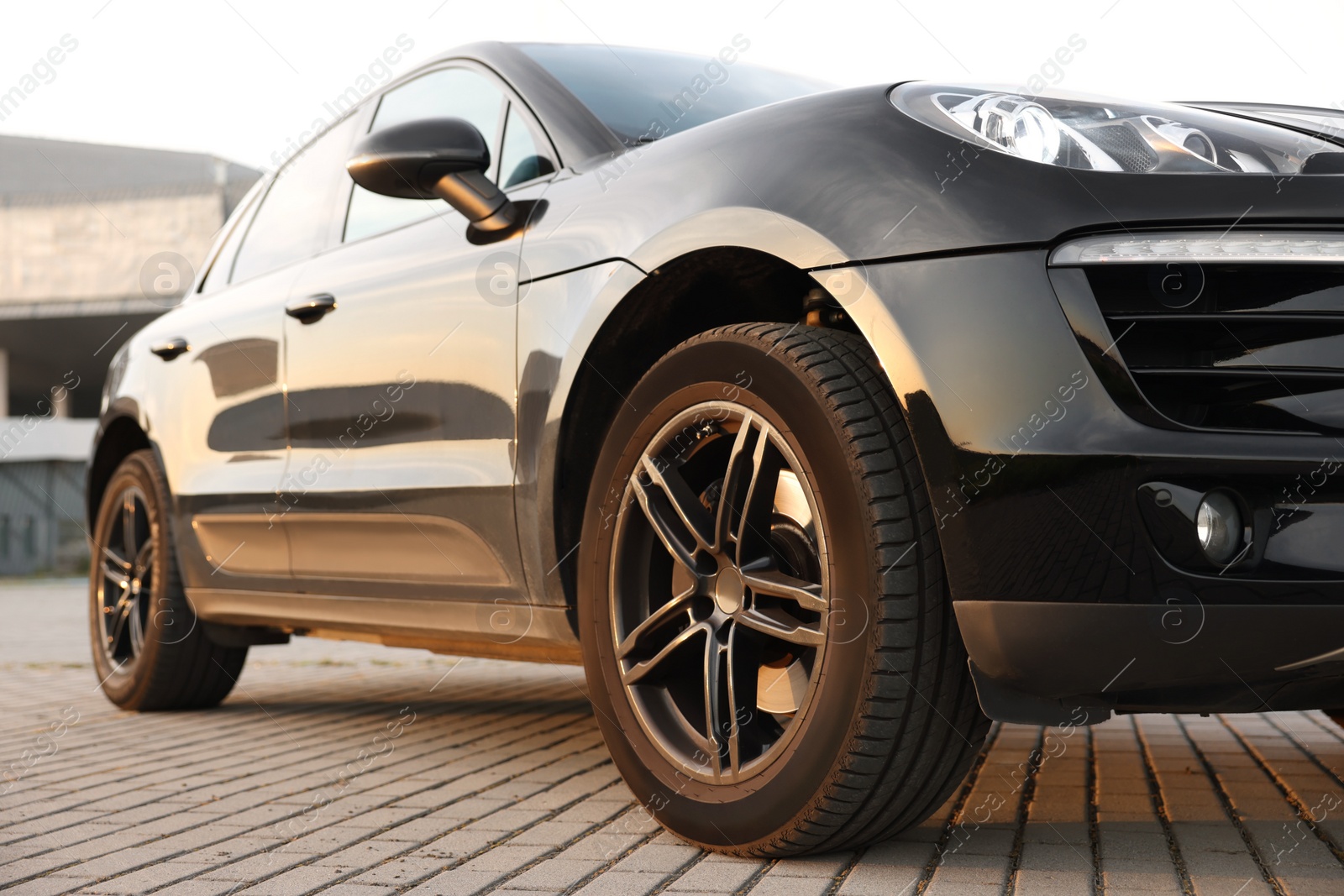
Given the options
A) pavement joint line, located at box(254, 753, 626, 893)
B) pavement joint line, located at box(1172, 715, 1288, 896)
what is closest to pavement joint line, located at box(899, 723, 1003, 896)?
pavement joint line, located at box(1172, 715, 1288, 896)

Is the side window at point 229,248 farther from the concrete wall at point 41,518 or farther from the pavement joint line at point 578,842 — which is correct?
the concrete wall at point 41,518

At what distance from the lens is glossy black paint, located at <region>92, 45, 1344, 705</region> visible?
6.39 feet

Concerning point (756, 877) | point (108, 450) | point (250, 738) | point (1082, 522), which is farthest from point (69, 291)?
point (1082, 522)

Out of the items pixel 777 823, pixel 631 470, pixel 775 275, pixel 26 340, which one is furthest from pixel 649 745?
pixel 26 340

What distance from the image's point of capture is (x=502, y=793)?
10.3 feet

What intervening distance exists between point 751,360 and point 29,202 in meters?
27.6

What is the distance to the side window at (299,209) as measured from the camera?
4129mm

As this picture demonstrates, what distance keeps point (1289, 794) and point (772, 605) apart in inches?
56.5

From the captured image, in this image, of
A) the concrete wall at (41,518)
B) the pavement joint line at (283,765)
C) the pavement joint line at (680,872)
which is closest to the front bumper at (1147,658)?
the pavement joint line at (680,872)

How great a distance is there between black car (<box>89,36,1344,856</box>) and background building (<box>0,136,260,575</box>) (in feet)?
57.6

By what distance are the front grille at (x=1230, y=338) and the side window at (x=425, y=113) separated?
183cm

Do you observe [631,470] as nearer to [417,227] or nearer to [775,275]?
[775,275]

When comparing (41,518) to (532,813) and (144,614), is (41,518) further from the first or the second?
(532,813)

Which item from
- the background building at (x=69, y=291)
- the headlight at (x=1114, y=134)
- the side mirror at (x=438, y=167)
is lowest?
the background building at (x=69, y=291)
